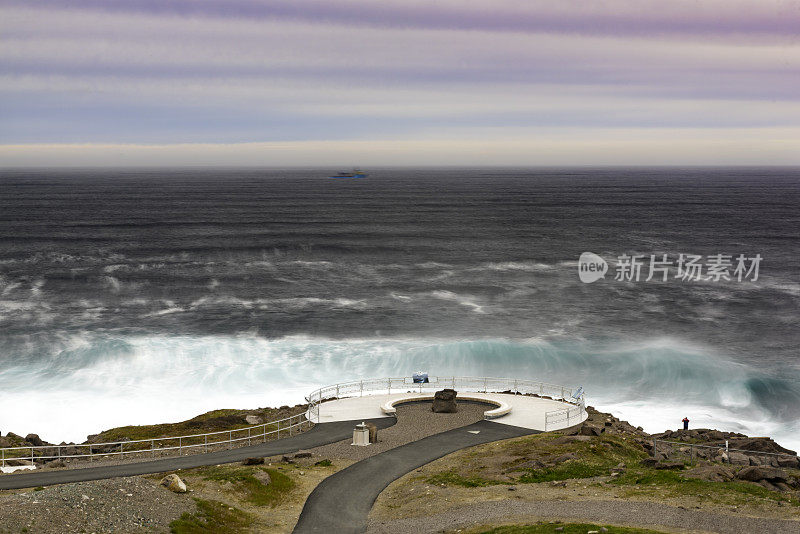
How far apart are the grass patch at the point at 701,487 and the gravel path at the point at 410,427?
13734 millimetres

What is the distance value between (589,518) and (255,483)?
616 inches

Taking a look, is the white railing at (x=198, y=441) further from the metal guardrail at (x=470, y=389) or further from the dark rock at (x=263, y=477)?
the dark rock at (x=263, y=477)

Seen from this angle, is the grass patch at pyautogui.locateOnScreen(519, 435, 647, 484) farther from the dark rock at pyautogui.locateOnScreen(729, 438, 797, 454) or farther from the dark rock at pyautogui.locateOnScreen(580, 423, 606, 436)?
the dark rock at pyautogui.locateOnScreen(729, 438, 797, 454)

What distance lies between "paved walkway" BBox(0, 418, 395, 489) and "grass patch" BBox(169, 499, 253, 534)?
7321 millimetres

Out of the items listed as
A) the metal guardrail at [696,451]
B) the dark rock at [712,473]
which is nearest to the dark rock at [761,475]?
the dark rock at [712,473]

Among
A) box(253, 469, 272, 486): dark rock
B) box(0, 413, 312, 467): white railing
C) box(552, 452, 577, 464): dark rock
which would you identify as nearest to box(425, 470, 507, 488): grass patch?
box(552, 452, 577, 464): dark rock

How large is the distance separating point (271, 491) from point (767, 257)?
124 meters

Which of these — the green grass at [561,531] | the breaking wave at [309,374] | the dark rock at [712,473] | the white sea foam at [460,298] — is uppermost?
the white sea foam at [460,298]

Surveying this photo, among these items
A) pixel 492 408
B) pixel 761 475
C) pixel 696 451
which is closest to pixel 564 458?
pixel 761 475

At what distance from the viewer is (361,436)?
140ft

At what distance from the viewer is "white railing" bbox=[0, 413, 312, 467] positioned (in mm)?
40938

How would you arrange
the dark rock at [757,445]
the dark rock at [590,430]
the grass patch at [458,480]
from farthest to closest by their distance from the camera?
the dark rock at [757,445]
the dark rock at [590,430]
the grass patch at [458,480]

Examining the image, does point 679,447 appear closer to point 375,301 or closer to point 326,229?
point 375,301

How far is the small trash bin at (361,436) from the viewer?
42531 mm
